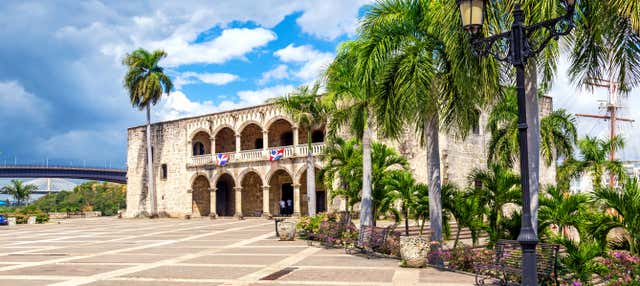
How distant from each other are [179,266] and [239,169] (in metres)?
21.7

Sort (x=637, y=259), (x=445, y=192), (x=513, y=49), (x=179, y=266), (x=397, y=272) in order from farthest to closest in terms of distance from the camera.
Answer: (x=445, y=192)
(x=179, y=266)
(x=397, y=272)
(x=637, y=259)
(x=513, y=49)

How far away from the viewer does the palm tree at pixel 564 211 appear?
10.3 m

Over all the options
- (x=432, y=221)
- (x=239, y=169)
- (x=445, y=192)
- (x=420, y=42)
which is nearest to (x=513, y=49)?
(x=420, y=42)

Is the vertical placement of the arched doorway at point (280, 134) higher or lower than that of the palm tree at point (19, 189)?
higher

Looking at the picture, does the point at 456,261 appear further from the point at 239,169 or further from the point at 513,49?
the point at 239,169

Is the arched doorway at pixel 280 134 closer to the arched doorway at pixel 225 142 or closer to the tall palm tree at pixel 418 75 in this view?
the arched doorway at pixel 225 142

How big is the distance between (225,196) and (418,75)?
96.6 ft

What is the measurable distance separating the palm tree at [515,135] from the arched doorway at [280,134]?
14.8 metres

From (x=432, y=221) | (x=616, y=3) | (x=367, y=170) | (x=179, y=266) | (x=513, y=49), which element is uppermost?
Result: (x=616, y=3)

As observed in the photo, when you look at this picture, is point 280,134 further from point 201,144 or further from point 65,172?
point 65,172

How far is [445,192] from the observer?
13234mm

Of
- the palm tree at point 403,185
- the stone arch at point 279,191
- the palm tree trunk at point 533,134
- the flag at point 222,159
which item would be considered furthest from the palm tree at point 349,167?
the stone arch at point 279,191

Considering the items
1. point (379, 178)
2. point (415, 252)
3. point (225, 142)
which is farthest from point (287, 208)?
point (415, 252)

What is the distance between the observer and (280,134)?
34.2m
